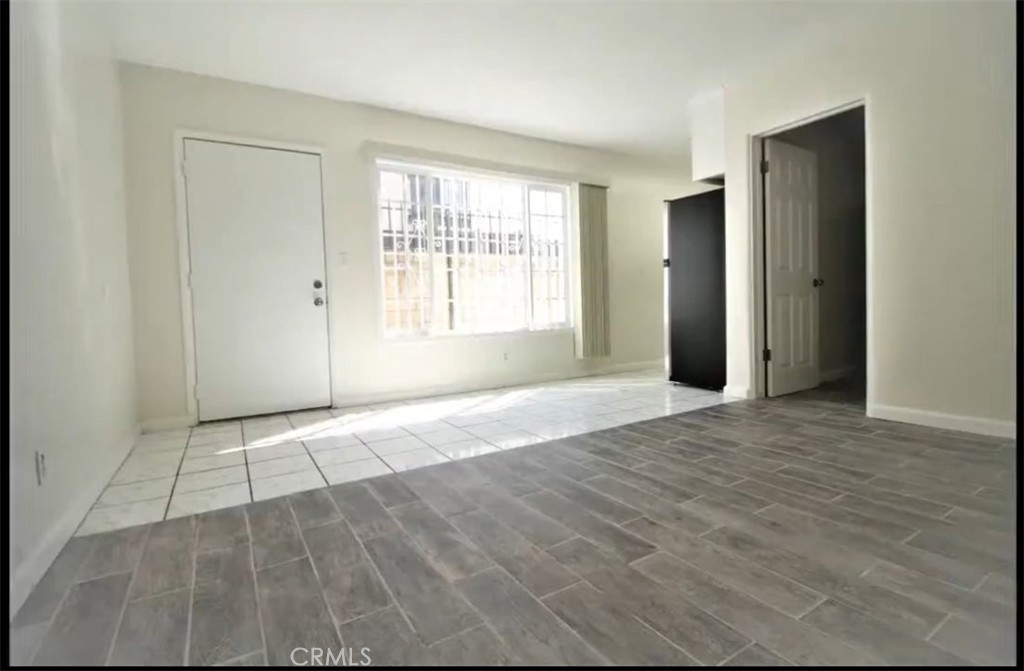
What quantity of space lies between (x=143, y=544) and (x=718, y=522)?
1976mm

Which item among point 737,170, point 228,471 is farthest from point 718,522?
point 737,170

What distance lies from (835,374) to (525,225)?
3282 millimetres

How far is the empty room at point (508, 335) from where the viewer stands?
130 centimetres

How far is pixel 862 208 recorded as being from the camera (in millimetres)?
5027

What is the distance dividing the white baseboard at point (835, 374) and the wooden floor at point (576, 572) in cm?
216

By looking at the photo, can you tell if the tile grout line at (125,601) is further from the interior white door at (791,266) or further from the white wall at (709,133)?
the white wall at (709,133)

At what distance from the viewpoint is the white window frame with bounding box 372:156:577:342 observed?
4.16 m

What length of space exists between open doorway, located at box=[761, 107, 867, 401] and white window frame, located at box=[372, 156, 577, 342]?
198cm

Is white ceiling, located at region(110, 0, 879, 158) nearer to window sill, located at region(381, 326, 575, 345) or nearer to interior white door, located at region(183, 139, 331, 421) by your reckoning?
interior white door, located at region(183, 139, 331, 421)

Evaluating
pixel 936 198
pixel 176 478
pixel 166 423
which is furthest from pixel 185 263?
pixel 936 198

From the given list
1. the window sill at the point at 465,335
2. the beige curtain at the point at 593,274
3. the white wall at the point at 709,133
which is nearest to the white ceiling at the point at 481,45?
the white wall at the point at 709,133

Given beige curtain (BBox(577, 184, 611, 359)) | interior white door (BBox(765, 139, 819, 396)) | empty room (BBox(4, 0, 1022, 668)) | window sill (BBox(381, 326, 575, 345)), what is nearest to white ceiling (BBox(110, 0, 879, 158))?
empty room (BBox(4, 0, 1022, 668))

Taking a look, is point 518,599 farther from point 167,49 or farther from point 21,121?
point 167,49

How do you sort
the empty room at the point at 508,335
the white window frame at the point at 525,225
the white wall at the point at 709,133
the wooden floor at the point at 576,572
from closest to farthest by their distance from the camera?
the wooden floor at the point at 576,572, the empty room at the point at 508,335, the white wall at the point at 709,133, the white window frame at the point at 525,225
